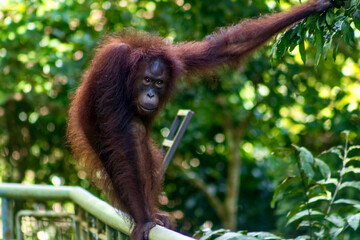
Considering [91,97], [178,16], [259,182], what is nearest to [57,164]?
[259,182]

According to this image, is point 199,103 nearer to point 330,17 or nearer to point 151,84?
point 151,84

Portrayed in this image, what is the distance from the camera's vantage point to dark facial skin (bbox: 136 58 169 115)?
11.0 feet

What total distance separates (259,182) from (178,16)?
9.18ft

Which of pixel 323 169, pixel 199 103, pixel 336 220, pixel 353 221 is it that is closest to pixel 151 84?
pixel 323 169

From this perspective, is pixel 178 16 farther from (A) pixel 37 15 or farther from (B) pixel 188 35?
(A) pixel 37 15

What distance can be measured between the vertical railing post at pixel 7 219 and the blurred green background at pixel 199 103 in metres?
1.85

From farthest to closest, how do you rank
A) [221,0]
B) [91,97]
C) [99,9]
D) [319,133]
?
[319,133] < [99,9] < [221,0] < [91,97]

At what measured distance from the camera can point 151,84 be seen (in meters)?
3.48

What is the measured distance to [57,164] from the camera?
7.64m

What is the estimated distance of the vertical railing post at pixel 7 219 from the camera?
3646 millimetres

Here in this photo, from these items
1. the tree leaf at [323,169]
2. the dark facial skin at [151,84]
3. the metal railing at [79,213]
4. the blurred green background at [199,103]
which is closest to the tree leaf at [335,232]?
the tree leaf at [323,169]

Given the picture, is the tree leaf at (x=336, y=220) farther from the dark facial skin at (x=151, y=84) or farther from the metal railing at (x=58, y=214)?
the dark facial skin at (x=151, y=84)

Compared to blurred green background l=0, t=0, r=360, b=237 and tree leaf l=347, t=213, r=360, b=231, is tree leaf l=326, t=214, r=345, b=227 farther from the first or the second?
blurred green background l=0, t=0, r=360, b=237

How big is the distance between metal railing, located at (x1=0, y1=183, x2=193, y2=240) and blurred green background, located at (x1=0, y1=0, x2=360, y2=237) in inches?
67.1
